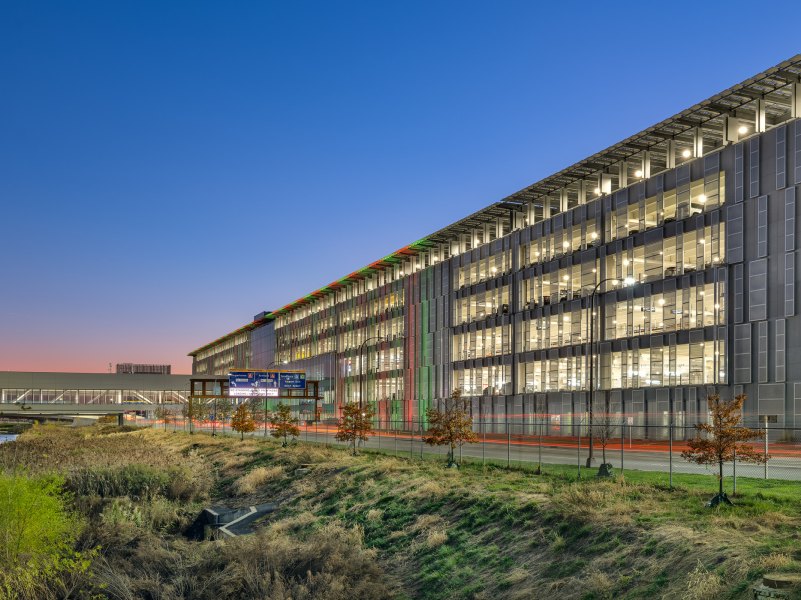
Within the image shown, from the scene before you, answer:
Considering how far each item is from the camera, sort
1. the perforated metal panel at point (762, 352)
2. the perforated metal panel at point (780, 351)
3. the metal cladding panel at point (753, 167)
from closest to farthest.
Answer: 1. the perforated metal panel at point (780, 351)
2. the perforated metal panel at point (762, 352)
3. the metal cladding panel at point (753, 167)

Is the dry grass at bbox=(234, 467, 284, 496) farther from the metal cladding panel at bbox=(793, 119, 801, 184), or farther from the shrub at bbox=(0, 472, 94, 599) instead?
the metal cladding panel at bbox=(793, 119, 801, 184)

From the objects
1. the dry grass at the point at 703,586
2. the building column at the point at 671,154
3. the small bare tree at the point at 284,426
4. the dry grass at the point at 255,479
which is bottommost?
the dry grass at the point at 255,479

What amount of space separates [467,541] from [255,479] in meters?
21.2

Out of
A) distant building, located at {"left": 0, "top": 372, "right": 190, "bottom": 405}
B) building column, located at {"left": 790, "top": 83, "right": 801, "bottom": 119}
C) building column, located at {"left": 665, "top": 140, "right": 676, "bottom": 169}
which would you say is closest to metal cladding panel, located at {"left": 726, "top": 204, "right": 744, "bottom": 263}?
building column, located at {"left": 790, "top": 83, "right": 801, "bottom": 119}

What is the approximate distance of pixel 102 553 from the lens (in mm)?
26641

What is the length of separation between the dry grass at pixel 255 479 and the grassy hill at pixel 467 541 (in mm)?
4951

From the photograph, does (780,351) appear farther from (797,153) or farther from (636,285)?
(636,285)

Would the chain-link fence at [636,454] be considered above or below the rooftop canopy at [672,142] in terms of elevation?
below

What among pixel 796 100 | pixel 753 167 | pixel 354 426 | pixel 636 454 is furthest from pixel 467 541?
pixel 796 100

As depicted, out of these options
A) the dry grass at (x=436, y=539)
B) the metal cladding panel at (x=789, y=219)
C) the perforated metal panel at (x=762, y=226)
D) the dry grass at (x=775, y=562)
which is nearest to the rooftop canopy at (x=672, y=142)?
the perforated metal panel at (x=762, y=226)

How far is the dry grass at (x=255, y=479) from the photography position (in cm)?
4138

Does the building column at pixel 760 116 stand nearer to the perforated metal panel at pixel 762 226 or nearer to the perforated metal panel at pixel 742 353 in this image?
the perforated metal panel at pixel 762 226

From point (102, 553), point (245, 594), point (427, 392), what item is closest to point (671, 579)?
point (245, 594)

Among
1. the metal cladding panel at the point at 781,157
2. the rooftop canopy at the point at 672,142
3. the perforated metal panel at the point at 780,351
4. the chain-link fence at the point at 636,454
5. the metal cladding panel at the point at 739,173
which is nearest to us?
the chain-link fence at the point at 636,454
